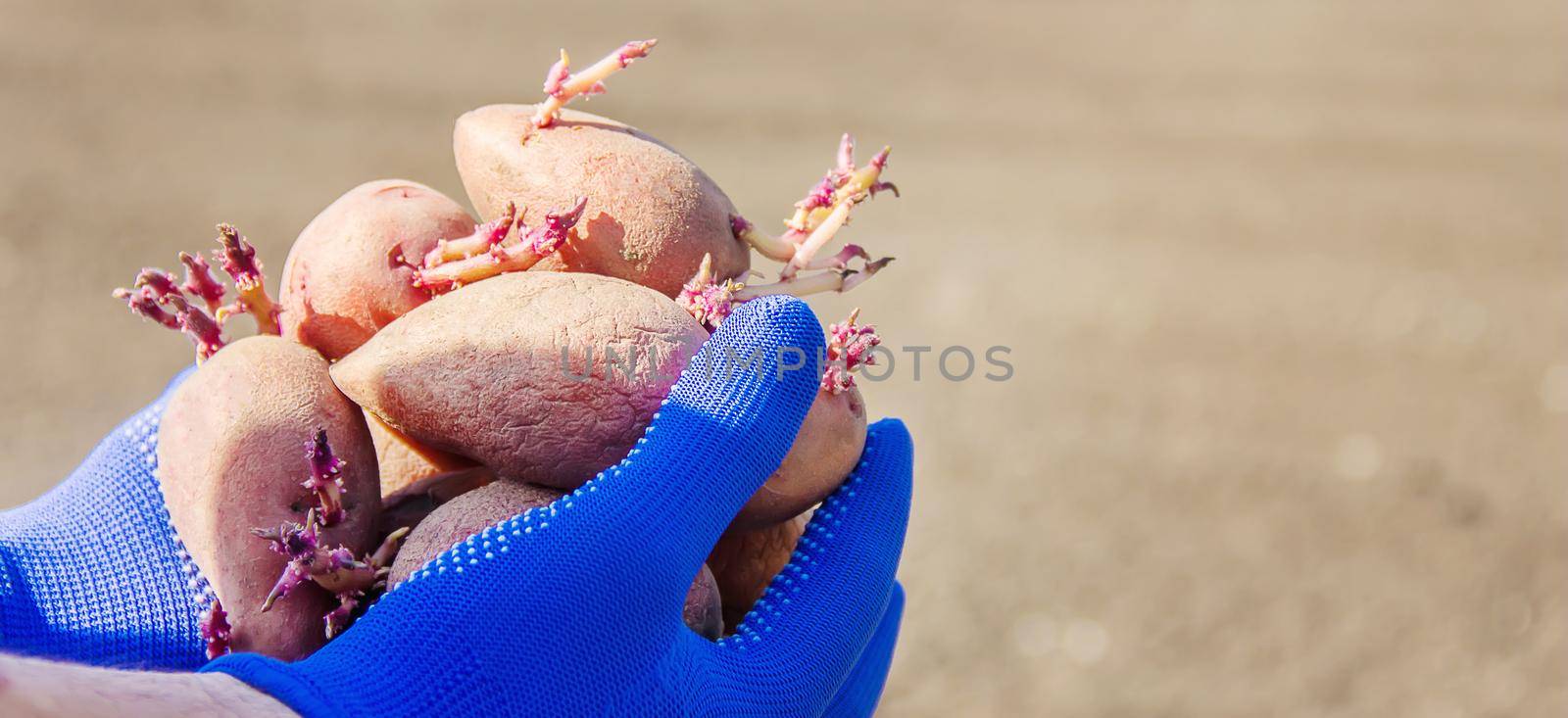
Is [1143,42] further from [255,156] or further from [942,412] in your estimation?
[255,156]

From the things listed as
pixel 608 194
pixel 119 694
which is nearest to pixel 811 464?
pixel 608 194

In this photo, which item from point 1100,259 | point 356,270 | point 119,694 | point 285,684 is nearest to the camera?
point 119,694

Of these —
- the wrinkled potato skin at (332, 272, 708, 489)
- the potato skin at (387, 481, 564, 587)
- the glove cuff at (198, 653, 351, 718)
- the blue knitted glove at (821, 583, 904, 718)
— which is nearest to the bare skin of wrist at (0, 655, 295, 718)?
the glove cuff at (198, 653, 351, 718)

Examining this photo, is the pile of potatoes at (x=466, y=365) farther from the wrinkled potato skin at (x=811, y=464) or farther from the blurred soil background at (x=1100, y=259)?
the blurred soil background at (x=1100, y=259)

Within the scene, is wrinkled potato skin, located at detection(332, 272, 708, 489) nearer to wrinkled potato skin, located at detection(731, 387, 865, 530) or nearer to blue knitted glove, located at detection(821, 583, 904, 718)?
wrinkled potato skin, located at detection(731, 387, 865, 530)

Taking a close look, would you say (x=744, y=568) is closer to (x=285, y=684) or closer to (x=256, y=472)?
(x=256, y=472)

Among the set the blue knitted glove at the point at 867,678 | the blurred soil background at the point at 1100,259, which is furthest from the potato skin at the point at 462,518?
the blurred soil background at the point at 1100,259
